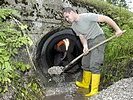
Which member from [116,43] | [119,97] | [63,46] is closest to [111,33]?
[116,43]

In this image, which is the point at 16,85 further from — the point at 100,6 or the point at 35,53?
the point at 100,6

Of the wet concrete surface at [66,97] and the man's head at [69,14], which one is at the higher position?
the man's head at [69,14]

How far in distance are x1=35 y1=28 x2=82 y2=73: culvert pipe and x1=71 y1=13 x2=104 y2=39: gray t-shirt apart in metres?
1.50

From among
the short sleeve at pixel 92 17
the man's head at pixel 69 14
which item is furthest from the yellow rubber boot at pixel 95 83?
the man's head at pixel 69 14

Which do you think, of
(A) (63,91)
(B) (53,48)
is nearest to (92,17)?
(A) (63,91)

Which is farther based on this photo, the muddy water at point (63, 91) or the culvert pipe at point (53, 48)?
the culvert pipe at point (53, 48)

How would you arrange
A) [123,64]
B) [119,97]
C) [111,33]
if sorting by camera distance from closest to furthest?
[119,97]
[123,64]
[111,33]

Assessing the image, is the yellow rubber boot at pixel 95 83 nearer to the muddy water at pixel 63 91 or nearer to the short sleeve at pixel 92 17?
the muddy water at pixel 63 91

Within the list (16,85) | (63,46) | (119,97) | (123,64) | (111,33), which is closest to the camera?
(119,97)

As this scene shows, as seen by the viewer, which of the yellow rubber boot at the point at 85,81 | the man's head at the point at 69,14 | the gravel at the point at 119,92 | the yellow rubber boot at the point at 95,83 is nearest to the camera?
the gravel at the point at 119,92

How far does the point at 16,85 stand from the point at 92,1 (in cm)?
407

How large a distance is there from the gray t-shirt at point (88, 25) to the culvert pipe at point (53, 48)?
150 centimetres

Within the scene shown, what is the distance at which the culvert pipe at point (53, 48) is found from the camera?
34.0ft

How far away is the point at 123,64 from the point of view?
8.89 meters
